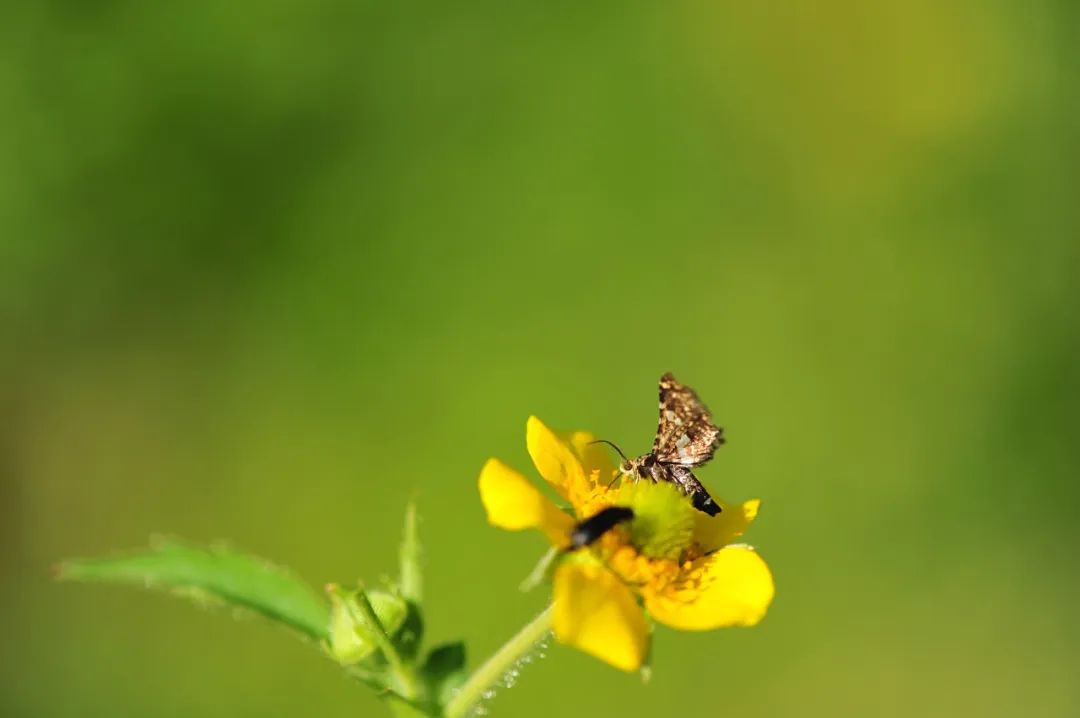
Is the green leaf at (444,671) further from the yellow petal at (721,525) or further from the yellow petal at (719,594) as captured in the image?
the yellow petal at (721,525)

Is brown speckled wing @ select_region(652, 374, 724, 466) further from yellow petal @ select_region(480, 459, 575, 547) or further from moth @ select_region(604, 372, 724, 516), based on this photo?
yellow petal @ select_region(480, 459, 575, 547)

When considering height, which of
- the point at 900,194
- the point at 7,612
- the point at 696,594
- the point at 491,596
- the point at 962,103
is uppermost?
the point at 962,103

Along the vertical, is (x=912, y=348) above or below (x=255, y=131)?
below

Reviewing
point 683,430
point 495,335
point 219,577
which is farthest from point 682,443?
point 495,335

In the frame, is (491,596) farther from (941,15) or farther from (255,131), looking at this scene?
(941,15)

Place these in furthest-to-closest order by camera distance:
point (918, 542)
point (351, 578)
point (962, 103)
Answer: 1. point (962, 103)
2. point (918, 542)
3. point (351, 578)

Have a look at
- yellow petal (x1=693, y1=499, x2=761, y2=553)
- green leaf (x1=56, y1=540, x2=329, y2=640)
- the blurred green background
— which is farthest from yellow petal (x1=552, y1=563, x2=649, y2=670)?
the blurred green background

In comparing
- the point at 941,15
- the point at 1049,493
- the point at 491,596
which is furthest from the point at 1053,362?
the point at 491,596
